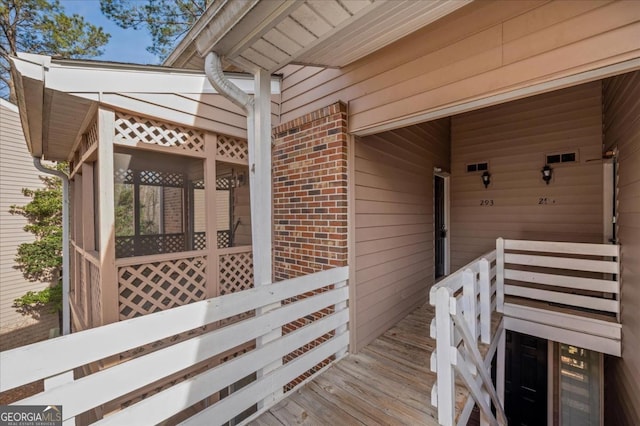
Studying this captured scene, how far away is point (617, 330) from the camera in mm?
2967

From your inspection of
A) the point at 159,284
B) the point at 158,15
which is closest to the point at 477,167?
the point at 159,284

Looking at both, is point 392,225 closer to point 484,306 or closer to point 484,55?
point 484,306

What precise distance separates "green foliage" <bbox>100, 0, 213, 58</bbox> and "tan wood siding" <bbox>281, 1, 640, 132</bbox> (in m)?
7.17

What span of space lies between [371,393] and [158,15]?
10075 millimetres

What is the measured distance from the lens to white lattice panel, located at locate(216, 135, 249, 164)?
344 cm

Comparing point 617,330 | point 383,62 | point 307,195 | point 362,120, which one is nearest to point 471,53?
point 383,62

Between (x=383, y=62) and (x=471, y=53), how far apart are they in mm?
789

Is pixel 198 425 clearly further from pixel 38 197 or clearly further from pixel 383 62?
pixel 38 197

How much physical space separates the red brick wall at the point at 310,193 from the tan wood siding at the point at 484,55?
0.32m

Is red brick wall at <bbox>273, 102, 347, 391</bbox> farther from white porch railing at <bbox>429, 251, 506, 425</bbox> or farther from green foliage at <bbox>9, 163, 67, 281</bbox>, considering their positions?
green foliage at <bbox>9, 163, 67, 281</bbox>

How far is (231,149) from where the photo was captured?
3.55m

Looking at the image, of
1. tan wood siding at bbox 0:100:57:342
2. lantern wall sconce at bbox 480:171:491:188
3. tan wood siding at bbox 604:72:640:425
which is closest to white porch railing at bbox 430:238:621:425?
tan wood siding at bbox 604:72:640:425

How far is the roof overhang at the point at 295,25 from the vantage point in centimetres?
159

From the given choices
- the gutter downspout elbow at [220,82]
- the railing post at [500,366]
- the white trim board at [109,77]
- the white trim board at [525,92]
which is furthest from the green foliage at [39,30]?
the railing post at [500,366]
